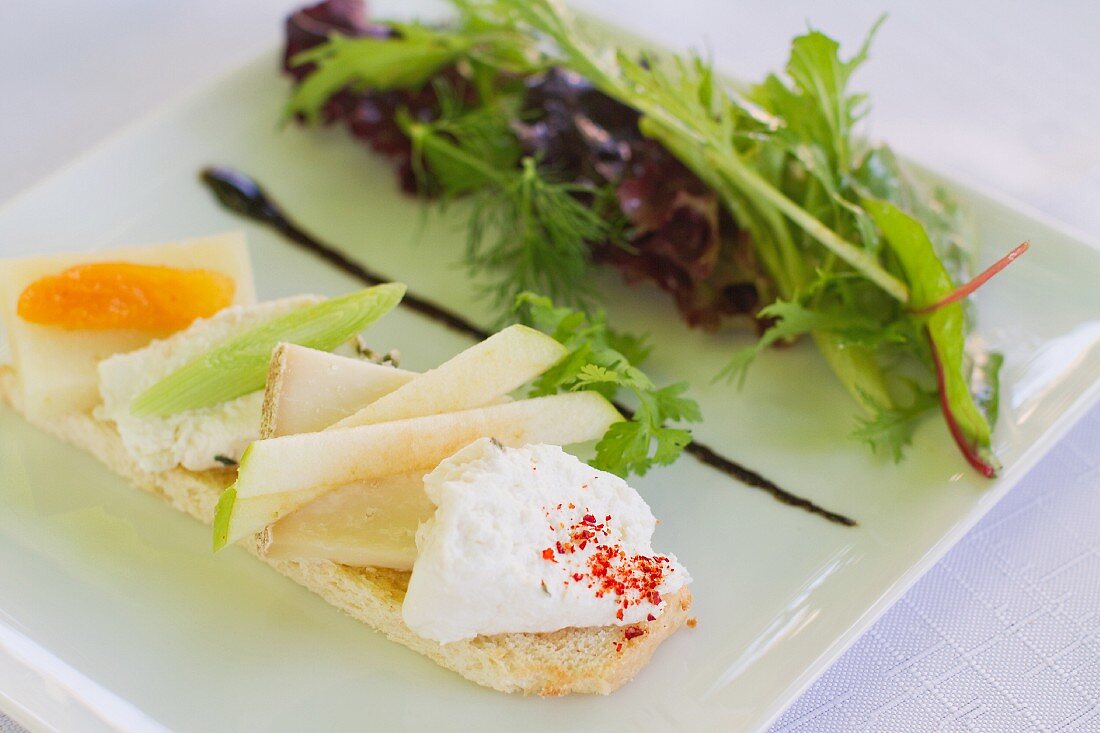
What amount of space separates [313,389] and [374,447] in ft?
0.77

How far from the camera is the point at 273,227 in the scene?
3.61m

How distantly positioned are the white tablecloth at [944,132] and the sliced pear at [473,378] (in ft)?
3.12

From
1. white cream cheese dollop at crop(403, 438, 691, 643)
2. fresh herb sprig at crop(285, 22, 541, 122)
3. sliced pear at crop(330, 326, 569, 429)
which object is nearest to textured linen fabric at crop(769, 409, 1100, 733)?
white cream cheese dollop at crop(403, 438, 691, 643)

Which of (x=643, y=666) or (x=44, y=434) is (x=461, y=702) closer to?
(x=643, y=666)

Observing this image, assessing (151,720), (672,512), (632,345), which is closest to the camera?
(151,720)

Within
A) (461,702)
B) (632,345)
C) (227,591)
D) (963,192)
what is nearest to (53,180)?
(227,591)

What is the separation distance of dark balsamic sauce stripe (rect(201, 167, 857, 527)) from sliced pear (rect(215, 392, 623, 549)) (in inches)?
16.7

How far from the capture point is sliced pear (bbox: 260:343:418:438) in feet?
7.99

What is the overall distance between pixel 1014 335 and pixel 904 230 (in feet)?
1.58

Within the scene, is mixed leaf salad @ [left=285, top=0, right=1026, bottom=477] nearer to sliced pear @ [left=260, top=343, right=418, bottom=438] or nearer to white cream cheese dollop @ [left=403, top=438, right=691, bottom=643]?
white cream cheese dollop @ [left=403, top=438, right=691, bottom=643]

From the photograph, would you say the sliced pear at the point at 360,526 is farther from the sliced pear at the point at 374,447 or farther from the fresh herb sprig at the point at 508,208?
the fresh herb sprig at the point at 508,208

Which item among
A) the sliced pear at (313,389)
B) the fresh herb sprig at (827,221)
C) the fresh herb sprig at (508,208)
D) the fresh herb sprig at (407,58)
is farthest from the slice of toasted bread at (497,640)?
the fresh herb sprig at (407,58)

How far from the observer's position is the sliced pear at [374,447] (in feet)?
7.39

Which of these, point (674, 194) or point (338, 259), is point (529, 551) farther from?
point (338, 259)
